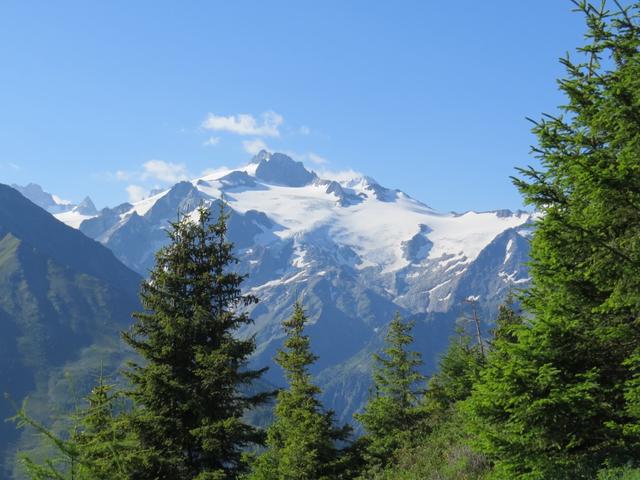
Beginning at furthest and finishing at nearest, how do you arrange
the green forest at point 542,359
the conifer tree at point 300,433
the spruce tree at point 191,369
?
the conifer tree at point 300,433
the spruce tree at point 191,369
the green forest at point 542,359

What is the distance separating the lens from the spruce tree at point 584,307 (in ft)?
35.0

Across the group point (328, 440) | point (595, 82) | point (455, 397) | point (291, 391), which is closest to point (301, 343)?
point (291, 391)

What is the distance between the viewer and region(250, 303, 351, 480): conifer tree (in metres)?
24.0

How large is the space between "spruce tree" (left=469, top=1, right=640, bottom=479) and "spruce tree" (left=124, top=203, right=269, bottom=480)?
862 cm

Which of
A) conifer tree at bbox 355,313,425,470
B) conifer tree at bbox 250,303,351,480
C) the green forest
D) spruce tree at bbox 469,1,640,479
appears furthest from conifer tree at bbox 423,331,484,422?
spruce tree at bbox 469,1,640,479

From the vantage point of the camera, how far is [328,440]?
81.3 ft

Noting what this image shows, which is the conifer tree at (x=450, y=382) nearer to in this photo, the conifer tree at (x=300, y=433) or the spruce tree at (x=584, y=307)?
the conifer tree at (x=300, y=433)

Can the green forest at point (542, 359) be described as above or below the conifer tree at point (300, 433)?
above

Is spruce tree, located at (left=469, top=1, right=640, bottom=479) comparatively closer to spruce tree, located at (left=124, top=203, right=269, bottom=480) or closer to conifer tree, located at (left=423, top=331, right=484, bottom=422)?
spruce tree, located at (left=124, top=203, right=269, bottom=480)

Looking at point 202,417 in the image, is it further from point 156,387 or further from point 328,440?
point 328,440

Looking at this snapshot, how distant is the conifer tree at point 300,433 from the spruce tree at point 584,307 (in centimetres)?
1265

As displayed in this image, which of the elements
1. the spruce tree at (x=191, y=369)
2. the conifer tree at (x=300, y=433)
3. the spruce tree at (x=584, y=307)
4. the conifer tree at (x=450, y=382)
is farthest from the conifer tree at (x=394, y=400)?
the spruce tree at (x=584, y=307)

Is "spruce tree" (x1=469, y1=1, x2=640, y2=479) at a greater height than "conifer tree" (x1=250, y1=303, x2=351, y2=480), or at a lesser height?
greater

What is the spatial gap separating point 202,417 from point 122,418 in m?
2.32
